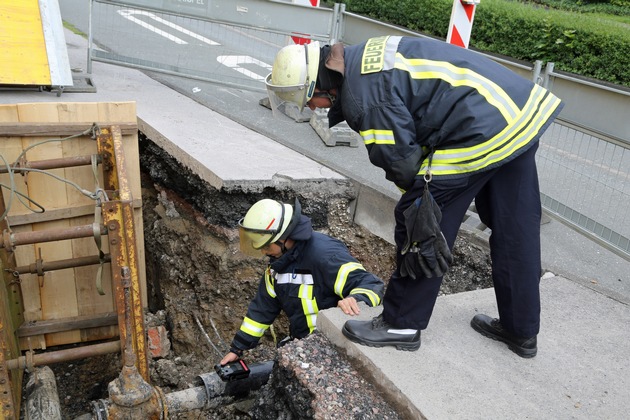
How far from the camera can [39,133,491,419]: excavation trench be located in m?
5.19

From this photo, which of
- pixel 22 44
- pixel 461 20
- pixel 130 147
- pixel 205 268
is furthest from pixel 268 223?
pixel 461 20

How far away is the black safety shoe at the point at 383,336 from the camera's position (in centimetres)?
324

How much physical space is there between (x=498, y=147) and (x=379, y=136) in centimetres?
54

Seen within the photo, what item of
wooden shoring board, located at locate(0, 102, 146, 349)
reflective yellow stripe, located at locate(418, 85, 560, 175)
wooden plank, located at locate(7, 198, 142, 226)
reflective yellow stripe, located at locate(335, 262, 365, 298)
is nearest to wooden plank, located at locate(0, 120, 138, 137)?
wooden shoring board, located at locate(0, 102, 146, 349)

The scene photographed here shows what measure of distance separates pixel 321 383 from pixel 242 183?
2.46 meters

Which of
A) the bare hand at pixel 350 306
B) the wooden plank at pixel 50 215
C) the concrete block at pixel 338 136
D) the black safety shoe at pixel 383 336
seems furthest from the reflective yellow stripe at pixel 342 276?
the concrete block at pixel 338 136

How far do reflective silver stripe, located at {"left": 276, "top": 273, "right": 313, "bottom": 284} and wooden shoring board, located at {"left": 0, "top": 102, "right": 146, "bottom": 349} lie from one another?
6.54 ft

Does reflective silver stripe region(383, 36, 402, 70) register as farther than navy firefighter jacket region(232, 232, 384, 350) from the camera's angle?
No

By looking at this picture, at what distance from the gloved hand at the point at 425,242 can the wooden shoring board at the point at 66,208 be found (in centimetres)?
319

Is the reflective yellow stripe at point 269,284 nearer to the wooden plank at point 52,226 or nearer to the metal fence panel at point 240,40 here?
the wooden plank at point 52,226

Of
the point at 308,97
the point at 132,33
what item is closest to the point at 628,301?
the point at 308,97

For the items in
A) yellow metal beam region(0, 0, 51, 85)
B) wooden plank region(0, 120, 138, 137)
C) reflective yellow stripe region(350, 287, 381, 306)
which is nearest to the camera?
reflective yellow stripe region(350, 287, 381, 306)

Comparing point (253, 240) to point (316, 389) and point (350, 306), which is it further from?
point (316, 389)

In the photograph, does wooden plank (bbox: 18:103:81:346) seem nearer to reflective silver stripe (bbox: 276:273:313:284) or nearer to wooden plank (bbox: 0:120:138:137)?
wooden plank (bbox: 0:120:138:137)
